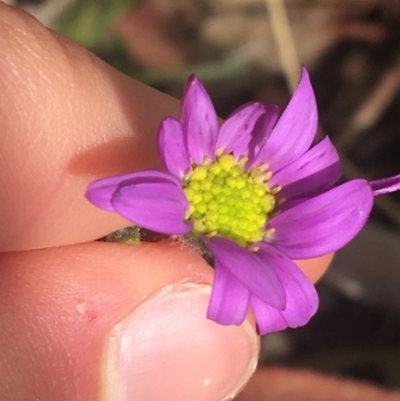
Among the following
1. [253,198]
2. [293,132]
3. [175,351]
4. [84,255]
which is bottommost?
[175,351]

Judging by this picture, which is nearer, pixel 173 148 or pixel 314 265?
pixel 173 148

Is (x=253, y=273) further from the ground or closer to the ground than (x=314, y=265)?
further from the ground

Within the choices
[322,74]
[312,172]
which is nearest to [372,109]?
[322,74]

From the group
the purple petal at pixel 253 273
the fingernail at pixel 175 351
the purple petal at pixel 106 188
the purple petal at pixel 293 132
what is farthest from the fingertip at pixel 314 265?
the purple petal at pixel 106 188

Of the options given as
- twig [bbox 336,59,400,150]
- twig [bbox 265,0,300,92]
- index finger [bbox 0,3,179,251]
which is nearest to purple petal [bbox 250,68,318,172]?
index finger [bbox 0,3,179,251]

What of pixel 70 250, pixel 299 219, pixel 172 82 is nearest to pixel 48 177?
pixel 70 250

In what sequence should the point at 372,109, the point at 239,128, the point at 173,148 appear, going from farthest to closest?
the point at 372,109 < the point at 239,128 < the point at 173,148

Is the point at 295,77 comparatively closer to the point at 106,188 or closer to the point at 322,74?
the point at 322,74
